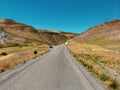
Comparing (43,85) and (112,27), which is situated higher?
(112,27)

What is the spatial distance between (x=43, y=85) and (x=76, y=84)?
1.67 meters

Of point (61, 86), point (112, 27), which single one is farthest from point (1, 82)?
point (112, 27)

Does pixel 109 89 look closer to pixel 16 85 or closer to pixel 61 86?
pixel 61 86

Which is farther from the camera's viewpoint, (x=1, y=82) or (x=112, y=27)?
(x=112, y=27)

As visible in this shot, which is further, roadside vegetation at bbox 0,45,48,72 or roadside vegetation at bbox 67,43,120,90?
roadside vegetation at bbox 0,45,48,72

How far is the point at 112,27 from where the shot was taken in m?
169

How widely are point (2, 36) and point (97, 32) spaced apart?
7513cm

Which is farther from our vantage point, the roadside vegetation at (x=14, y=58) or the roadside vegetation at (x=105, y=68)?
the roadside vegetation at (x=14, y=58)

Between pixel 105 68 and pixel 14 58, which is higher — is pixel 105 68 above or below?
above

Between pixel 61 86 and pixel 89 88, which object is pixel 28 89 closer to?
Result: pixel 61 86

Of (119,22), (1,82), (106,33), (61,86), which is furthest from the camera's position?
(119,22)

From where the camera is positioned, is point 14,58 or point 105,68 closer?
point 105,68

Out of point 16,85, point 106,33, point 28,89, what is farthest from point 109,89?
point 106,33

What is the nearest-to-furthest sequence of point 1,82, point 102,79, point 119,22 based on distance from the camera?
point 1,82 → point 102,79 → point 119,22
